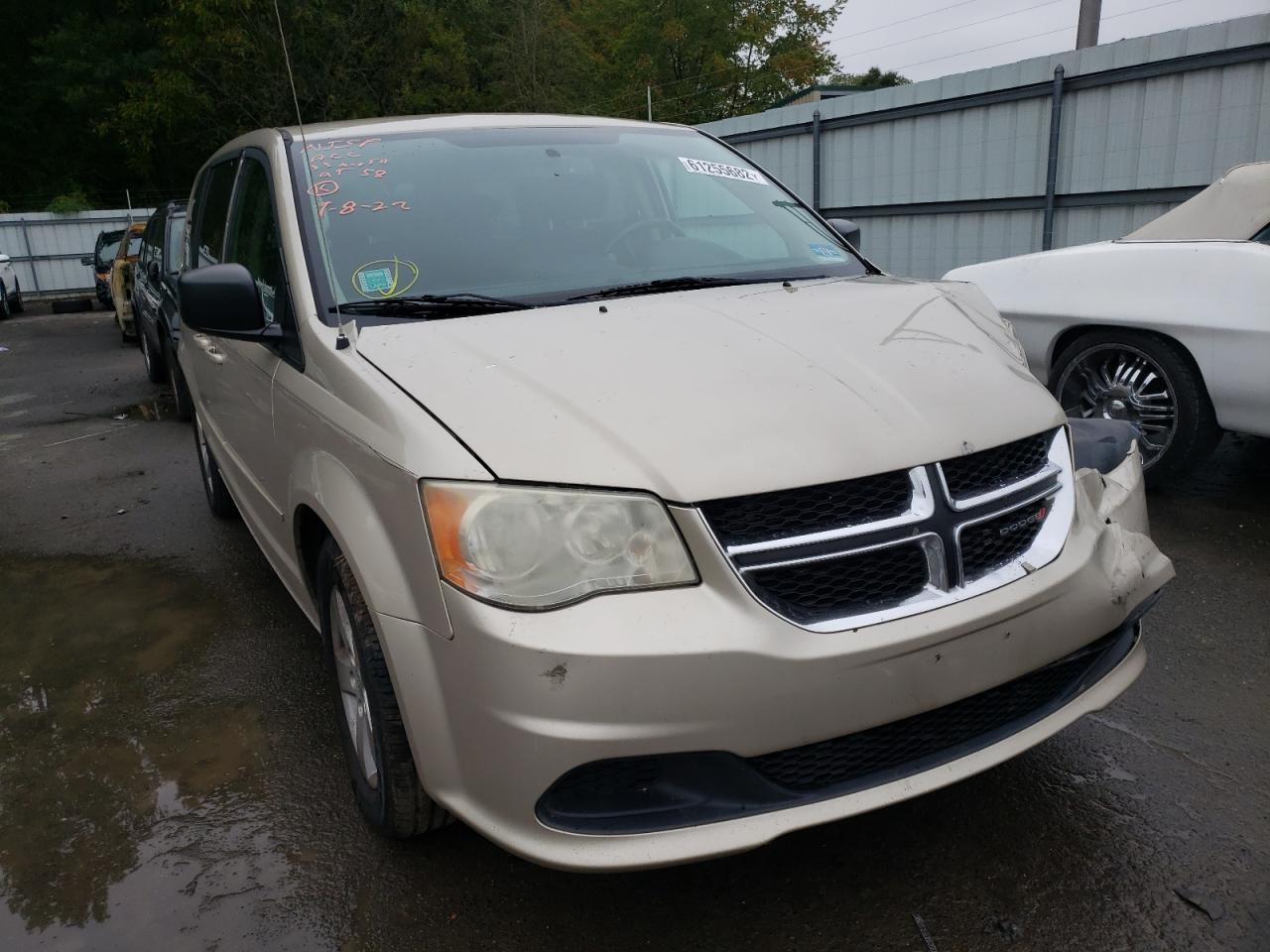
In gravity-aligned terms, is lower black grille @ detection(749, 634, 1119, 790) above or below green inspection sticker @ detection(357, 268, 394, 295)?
below

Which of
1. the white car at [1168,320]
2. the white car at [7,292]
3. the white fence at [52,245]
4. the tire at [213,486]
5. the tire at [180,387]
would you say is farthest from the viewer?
the white fence at [52,245]

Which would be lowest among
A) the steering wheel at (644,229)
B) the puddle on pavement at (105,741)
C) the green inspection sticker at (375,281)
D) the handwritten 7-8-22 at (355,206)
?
the puddle on pavement at (105,741)

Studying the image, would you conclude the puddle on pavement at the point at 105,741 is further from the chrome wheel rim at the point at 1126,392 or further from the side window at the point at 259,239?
the chrome wheel rim at the point at 1126,392

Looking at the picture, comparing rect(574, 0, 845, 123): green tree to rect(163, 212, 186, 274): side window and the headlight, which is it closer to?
rect(163, 212, 186, 274): side window

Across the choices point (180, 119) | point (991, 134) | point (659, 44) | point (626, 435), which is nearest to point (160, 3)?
point (180, 119)

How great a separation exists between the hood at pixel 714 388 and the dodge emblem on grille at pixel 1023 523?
18 cm

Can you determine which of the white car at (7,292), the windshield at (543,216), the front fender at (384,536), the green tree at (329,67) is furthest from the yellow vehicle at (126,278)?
the front fender at (384,536)

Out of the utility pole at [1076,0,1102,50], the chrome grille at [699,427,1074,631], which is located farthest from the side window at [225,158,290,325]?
the utility pole at [1076,0,1102,50]

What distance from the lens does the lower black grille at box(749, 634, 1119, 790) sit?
6.19ft

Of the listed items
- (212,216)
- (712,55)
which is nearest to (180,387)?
(212,216)

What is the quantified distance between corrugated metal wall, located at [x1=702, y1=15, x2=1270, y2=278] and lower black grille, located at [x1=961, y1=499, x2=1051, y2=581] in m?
7.22

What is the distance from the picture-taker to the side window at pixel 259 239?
9.26 feet

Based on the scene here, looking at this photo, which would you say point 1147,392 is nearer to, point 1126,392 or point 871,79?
point 1126,392

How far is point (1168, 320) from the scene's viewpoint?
4.33m
